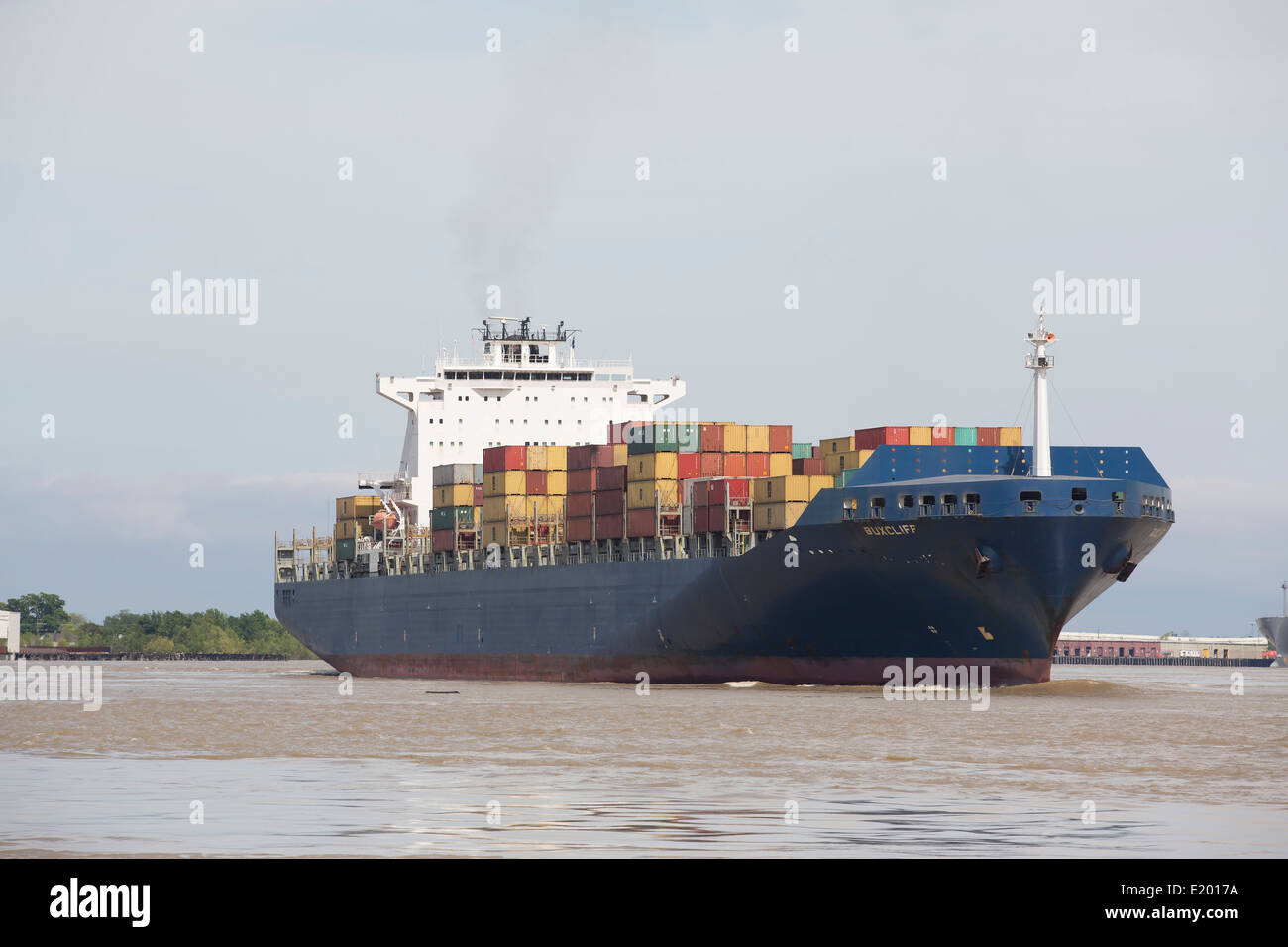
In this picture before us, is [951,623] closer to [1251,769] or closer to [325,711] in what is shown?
[325,711]

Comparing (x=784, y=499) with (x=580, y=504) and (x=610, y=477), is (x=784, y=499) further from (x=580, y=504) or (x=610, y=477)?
(x=580, y=504)

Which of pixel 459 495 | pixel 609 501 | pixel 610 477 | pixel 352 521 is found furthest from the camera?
pixel 352 521

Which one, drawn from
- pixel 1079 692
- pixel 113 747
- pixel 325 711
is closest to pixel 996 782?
pixel 113 747

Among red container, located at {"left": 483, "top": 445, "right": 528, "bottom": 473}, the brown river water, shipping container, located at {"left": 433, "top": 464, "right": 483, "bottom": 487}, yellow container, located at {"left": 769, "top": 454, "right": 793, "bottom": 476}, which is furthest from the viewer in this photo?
shipping container, located at {"left": 433, "top": 464, "right": 483, "bottom": 487}

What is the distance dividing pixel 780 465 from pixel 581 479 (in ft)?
30.7

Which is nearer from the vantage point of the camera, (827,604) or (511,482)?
(827,604)

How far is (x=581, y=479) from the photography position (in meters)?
68.3

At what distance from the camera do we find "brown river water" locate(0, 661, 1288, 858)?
1859 centimetres

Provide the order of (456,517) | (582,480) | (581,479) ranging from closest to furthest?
(582,480), (581,479), (456,517)

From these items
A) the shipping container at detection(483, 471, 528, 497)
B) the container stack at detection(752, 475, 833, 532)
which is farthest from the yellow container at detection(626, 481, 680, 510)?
the shipping container at detection(483, 471, 528, 497)

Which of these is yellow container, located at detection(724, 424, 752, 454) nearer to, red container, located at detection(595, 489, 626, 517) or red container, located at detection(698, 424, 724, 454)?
red container, located at detection(698, 424, 724, 454)

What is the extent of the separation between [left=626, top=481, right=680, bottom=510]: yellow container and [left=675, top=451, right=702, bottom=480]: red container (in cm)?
36

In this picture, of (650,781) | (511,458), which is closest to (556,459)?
(511,458)

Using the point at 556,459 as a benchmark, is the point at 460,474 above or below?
below
